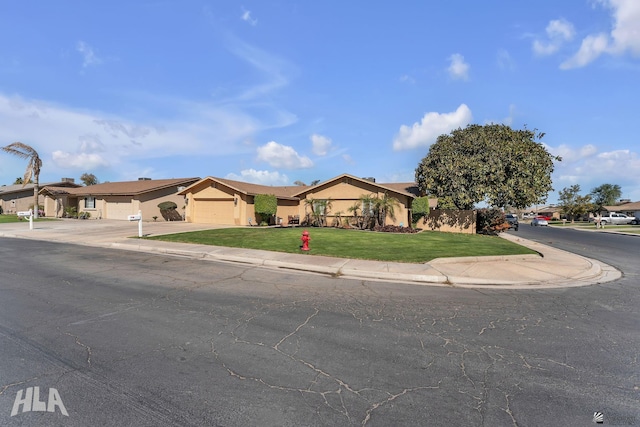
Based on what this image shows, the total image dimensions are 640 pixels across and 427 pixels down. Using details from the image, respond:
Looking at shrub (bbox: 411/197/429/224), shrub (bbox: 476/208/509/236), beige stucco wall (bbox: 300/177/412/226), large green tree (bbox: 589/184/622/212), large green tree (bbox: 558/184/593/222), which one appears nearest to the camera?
shrub (bbox: 411/197/429/224)

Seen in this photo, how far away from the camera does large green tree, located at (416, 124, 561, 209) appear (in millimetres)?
25266

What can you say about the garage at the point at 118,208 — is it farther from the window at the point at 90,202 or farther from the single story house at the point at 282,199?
the single story house at the point at 282,199

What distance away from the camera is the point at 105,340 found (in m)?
4.52

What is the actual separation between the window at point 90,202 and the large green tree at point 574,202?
75441mm

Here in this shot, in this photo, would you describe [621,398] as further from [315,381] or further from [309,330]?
[309,330]

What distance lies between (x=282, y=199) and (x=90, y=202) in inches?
824

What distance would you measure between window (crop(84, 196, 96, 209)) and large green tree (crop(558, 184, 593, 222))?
75.4 metres

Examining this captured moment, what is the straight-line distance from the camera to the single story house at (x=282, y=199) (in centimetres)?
2541

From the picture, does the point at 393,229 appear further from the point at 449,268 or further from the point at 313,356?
the point at 313,356

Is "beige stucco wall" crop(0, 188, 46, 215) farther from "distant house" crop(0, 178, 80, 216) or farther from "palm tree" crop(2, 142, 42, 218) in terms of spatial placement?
"palm tree" crop(2, 142, 42, 218)

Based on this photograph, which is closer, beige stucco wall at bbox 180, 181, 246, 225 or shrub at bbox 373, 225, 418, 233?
shrub at bbox 373, 225, 418, 233

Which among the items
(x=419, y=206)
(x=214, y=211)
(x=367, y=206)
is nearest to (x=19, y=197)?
(x=214, y=211)

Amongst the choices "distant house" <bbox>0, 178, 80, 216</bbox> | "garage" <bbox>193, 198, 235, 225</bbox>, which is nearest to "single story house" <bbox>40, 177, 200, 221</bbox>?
"garage" <bbox>193, 198, 235, 225</bbox>

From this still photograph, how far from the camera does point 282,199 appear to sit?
30.5 meters
